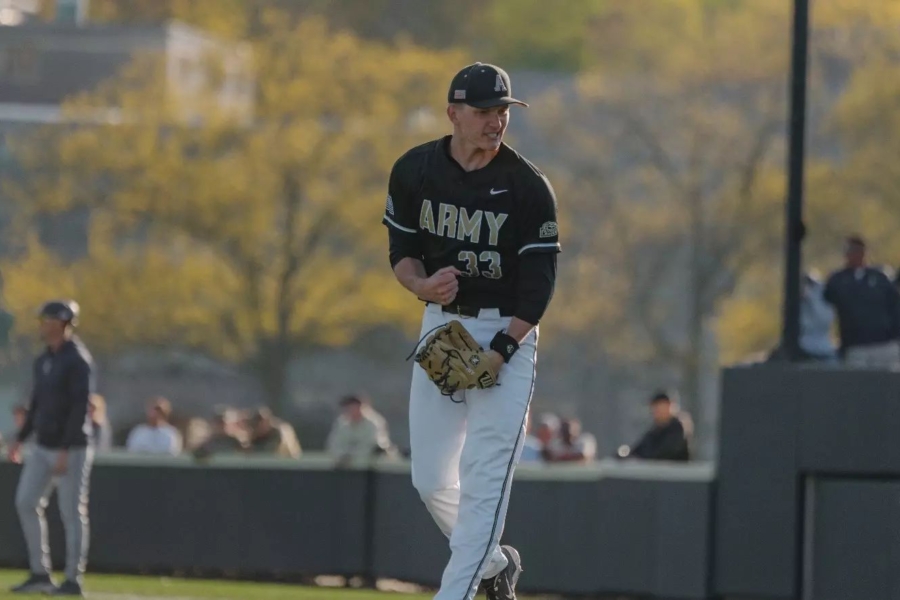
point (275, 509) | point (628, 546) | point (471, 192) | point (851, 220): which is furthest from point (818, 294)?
point (851, 220)

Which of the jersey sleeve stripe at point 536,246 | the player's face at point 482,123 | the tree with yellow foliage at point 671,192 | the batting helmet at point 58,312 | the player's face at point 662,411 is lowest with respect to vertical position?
the player's face at point 662,411

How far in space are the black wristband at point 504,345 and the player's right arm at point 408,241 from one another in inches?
10.8

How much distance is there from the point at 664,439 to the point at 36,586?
6.01m

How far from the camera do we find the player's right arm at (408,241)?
25.9 ft

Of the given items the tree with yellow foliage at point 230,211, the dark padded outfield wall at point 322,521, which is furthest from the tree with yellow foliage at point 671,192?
the dark padded outfield wall at point 322,521

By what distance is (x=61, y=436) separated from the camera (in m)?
12.4

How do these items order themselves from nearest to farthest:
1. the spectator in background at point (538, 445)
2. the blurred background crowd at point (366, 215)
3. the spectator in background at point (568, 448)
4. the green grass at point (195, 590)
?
the green grass at point (195, 590), the spectator in background at point (568, 448), the spectator in background at point (538, 445), the blurred background crowd at point (366, 215)

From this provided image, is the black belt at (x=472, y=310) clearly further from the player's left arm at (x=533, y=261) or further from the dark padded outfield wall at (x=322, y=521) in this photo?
the dark padded outfield wall at (x=322, y=521)

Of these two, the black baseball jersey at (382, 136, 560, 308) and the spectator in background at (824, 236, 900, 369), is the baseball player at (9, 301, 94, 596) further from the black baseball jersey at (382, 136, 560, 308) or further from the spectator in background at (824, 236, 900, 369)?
the spectator in background at (824, 236, 900, 369)

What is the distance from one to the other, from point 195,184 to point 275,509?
26.6 meters

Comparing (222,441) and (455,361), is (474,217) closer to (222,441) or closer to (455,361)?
(455,361)

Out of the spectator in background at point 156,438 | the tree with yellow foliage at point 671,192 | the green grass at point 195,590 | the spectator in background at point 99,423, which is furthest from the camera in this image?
the tree with yellow foliage at point 671,192

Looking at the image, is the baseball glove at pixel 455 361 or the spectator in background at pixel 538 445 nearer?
the baseball glove at pixel 455 361

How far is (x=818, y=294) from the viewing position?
15398 millimetres
